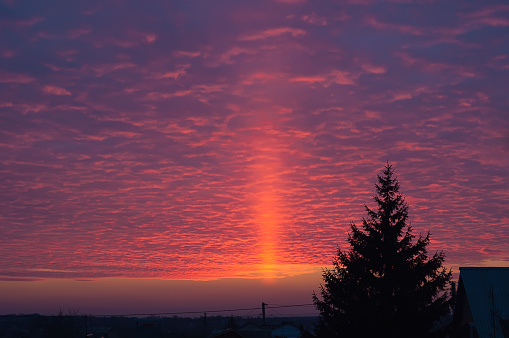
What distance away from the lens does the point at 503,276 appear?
39.6 metres

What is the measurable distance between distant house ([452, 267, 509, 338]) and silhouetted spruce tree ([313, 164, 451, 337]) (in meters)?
3.91

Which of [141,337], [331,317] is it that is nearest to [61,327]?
[141,337]

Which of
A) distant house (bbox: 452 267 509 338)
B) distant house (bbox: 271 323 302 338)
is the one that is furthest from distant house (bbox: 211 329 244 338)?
distant house (bbox: 271 323 302 338)

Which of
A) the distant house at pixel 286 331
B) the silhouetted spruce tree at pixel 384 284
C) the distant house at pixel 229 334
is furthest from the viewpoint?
the distant house at pixel 286 331

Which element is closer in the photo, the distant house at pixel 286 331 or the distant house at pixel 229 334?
the distant house at pixel 229 334

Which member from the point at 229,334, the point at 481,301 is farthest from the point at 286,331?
the point at 481,301

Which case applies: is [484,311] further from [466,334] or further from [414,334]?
[414,334]

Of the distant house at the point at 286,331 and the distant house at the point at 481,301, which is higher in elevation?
the distant house at the point at 481,301

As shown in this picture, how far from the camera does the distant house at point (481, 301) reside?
36688 mm

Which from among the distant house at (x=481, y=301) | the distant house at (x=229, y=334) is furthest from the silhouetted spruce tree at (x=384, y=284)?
the distant house at (x=229, y=334)

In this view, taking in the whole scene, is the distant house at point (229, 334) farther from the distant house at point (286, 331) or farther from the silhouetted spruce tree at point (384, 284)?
the distant house at point (286, 331)

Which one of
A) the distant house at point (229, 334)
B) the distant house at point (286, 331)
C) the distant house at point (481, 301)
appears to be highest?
the distant house at point (481, 301)

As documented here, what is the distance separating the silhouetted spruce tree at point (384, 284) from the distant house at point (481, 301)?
3.91 metres

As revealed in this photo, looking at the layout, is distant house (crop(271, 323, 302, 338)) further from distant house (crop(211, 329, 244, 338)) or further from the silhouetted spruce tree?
the silhouetted spruce tree
